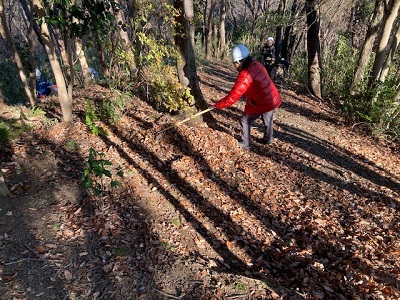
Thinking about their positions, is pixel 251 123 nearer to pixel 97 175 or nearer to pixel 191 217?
pixel 191 217

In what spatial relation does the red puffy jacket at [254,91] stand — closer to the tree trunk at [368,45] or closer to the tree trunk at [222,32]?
the tree trunk at [368,45]

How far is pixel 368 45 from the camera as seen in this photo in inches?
312

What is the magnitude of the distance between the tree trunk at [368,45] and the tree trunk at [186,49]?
4872 mm

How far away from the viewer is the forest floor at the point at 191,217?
8.66ft

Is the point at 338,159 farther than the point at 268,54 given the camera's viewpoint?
No

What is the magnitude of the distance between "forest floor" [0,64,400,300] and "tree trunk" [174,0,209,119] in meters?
0.72

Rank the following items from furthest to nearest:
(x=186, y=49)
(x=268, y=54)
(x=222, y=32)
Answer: (x=222, y=32) < (x=268, y=54) < (x=186, y=49)

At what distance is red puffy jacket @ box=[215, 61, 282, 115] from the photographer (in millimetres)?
4500

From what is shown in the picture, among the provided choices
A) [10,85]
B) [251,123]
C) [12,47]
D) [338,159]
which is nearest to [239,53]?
[251,123]

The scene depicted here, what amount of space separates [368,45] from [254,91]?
536 centimetres

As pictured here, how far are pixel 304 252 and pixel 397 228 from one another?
1.53 metres

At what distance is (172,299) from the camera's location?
8.05ft

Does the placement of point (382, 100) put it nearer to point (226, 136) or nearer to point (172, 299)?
A: point (226, 136)

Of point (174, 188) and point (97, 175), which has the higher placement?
point (97, 175)
